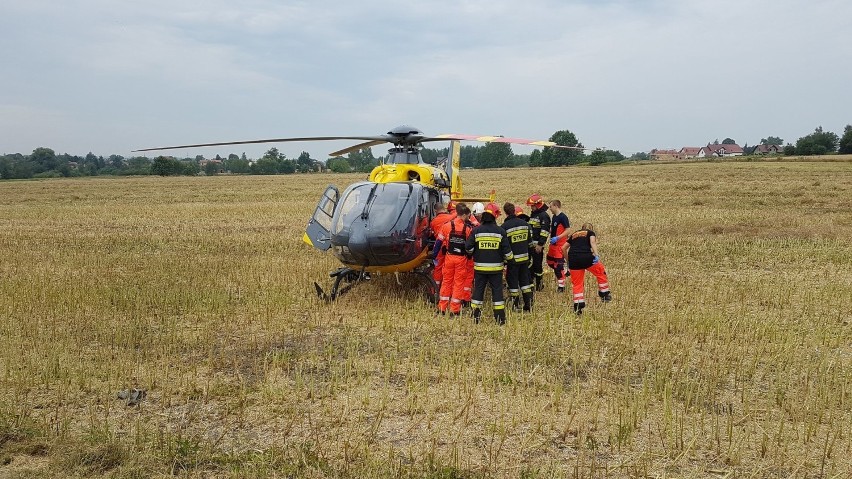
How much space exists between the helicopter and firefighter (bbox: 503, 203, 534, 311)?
4.08ft

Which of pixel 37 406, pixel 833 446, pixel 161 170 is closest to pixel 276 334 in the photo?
pixel 37 406

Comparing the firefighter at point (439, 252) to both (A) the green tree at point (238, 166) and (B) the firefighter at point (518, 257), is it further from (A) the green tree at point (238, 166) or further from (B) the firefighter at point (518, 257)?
(A) the green tree at point (238, 166)

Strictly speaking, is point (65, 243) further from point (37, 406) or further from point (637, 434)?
point (637, 434)

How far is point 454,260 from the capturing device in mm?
9133

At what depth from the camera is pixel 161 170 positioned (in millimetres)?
84500

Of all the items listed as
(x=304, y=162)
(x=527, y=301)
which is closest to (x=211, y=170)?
(x=304, y=162)

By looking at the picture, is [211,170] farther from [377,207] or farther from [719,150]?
[719,150]

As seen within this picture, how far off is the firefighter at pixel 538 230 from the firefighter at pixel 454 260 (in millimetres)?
1827

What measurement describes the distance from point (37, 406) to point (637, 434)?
17.6 feet

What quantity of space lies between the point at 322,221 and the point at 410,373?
4.56 meters

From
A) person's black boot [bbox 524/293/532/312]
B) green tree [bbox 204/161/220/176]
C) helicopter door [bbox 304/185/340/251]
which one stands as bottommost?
person's black boot [bbox 524/293/532/312]

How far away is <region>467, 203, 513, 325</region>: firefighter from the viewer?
8609 mm

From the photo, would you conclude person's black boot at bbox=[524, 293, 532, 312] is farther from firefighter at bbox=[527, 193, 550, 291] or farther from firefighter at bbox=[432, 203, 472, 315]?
firefighter at bbox=[527, 193, 550, 291]

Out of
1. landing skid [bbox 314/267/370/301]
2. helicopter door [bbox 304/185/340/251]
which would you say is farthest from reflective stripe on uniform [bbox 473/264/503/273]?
helicopter door [bbox 304/185/340/251]
